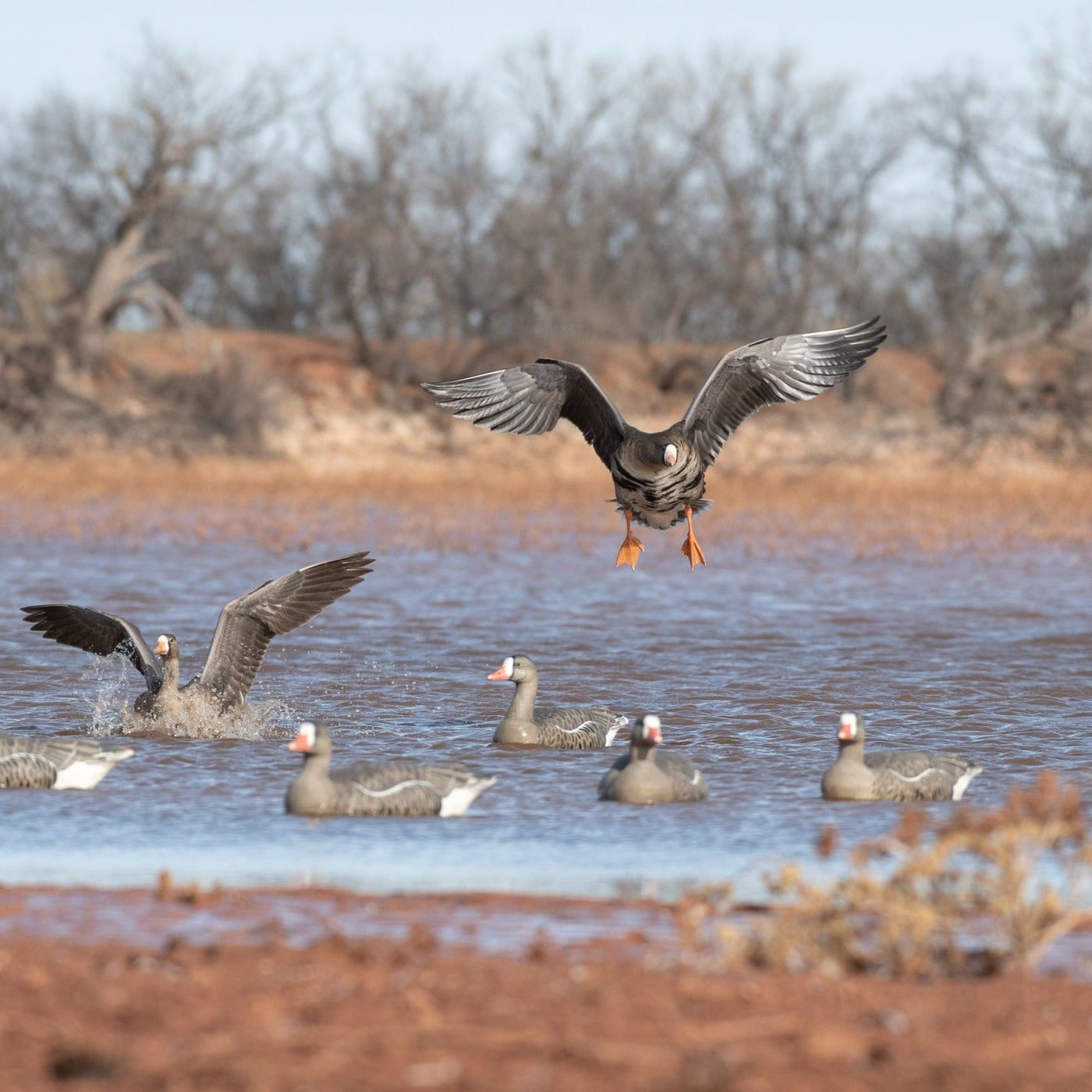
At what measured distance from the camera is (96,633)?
1157 cm

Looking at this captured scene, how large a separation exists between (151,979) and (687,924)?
5.49 ft

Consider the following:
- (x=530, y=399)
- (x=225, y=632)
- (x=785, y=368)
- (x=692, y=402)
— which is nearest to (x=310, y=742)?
(x=225, y=632)

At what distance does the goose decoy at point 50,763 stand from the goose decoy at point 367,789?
1.24 meters

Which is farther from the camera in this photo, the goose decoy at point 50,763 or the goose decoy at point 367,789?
the goose decoy at point 50,763

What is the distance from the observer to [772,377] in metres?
11.5

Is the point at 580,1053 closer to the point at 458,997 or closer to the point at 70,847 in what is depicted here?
the point at 458,997

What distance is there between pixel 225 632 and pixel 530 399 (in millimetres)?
2385

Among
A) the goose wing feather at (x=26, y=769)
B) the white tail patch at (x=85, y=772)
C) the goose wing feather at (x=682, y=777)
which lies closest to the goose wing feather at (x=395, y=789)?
the goose wing feather at (x=682, y=777)

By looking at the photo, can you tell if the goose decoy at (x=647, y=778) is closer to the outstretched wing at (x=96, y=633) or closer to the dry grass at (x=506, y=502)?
the outstretched wing at (x=96, y=633)

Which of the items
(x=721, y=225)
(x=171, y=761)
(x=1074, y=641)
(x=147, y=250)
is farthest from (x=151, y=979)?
(x=721, y=225)

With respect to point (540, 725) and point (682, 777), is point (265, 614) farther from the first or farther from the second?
point (682, 777)

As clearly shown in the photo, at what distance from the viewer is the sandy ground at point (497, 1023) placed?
474cm

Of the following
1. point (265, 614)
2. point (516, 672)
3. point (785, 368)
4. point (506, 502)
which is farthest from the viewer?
point (506, 502)

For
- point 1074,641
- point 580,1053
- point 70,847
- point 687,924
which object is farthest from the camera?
point 1074,641
